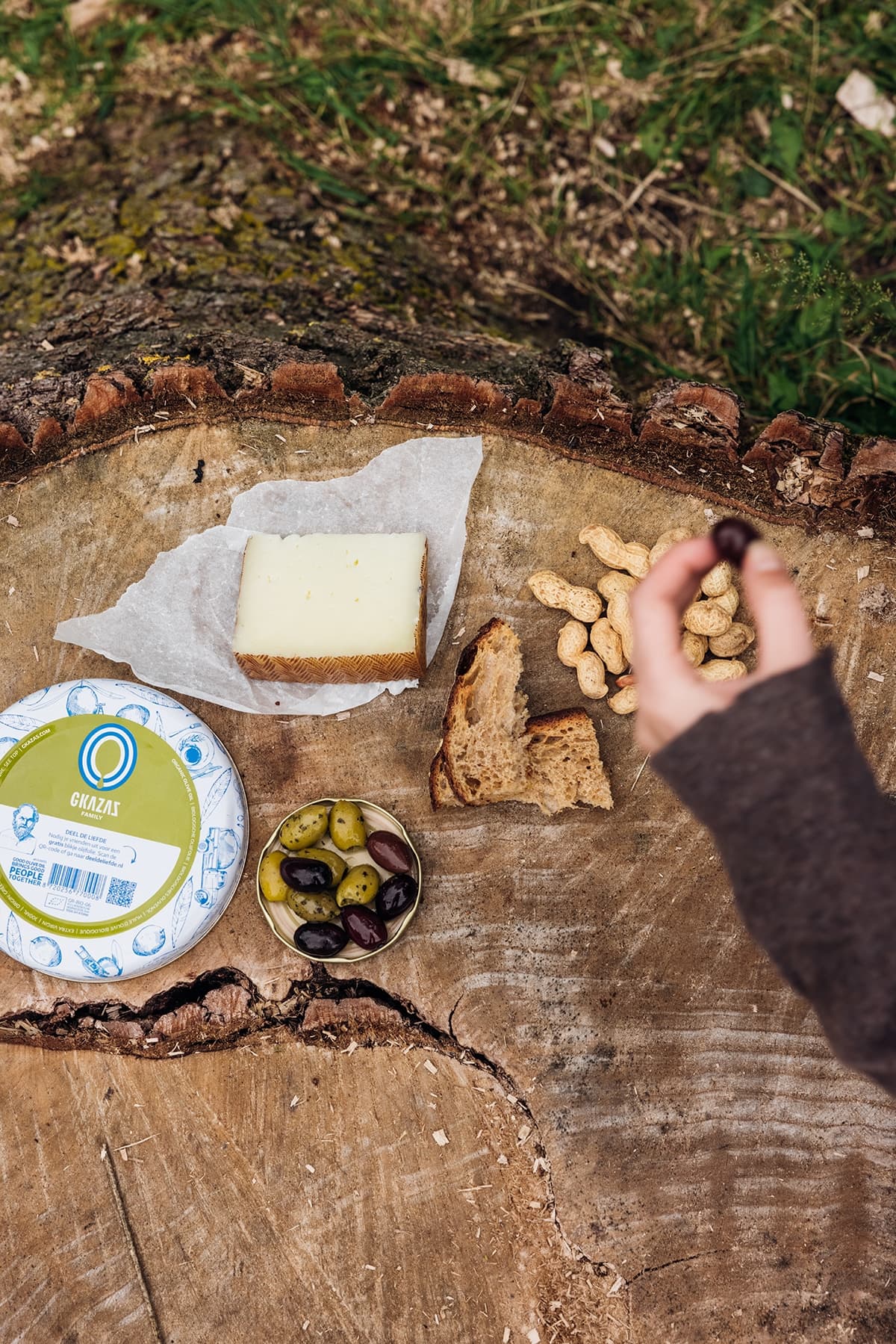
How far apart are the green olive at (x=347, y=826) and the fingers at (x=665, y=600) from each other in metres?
0.94

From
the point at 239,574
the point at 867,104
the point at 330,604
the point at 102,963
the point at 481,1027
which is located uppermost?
the point at 867,104

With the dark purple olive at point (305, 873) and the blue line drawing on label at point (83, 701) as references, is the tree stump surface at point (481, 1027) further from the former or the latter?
the dark purple olive at point (305, 873)

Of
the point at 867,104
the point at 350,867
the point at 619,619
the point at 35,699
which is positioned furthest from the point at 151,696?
the point at 867,104

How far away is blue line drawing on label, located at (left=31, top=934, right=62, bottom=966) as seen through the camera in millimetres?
2088

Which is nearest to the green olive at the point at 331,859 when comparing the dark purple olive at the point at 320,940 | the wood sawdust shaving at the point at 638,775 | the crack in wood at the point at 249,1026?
the dark purple olive at the point at 320,940

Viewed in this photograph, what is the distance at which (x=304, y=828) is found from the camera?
2.06 metres

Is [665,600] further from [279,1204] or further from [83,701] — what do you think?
[279,1204]

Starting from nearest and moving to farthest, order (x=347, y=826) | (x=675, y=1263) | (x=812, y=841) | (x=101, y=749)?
(x=812, y=841), (x=675, y=1263), (x=347, y=826), (x=101, y=749)

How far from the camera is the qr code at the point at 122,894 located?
2.11 meters

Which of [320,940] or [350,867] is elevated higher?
[350,867]

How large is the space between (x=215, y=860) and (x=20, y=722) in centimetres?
60

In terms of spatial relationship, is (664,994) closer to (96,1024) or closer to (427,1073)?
(427,1073)

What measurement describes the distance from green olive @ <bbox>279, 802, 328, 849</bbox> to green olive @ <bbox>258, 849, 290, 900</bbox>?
0.06 metres

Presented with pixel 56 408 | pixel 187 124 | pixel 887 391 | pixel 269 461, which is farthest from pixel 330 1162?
pixel 187 124
